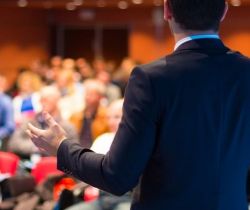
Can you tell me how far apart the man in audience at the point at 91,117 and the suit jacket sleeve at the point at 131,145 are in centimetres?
513

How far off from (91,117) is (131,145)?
5573 millimetres

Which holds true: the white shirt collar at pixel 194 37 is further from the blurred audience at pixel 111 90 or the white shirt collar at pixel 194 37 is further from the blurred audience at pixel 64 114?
the blurred audience at pixel 111 90

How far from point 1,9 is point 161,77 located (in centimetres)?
1703

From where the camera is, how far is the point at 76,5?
18.0 m

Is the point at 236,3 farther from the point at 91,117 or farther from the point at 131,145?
Answer: the point at 131,145

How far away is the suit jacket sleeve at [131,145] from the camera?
1404 mm

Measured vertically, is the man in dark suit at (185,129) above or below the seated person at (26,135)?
above

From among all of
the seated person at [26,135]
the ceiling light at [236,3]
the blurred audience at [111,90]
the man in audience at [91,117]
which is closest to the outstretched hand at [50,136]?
the seated person at [26,135]

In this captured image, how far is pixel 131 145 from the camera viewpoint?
1410mm

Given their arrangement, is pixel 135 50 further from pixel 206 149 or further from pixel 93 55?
pixel 206 149

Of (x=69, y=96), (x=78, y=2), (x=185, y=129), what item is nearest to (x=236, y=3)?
(x=78, y=2)

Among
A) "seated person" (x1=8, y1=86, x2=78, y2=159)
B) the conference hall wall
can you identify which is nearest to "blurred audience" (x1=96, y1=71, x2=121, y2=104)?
"seated person" (x1=8, y1=86, x2=78, y2=159)

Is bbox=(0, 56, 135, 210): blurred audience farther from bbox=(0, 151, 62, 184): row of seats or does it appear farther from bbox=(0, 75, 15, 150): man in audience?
bbox=(0, 151, 62, 184): row of seats

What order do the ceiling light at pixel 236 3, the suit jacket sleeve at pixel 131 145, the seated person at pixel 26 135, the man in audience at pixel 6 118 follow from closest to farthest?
1. the suit jacket sleeve at pixel 131 145
2. the seated person at pixel 26 135
3. the man in audience at pixel 6 118
4. the ceiling light at pixel 236 3
